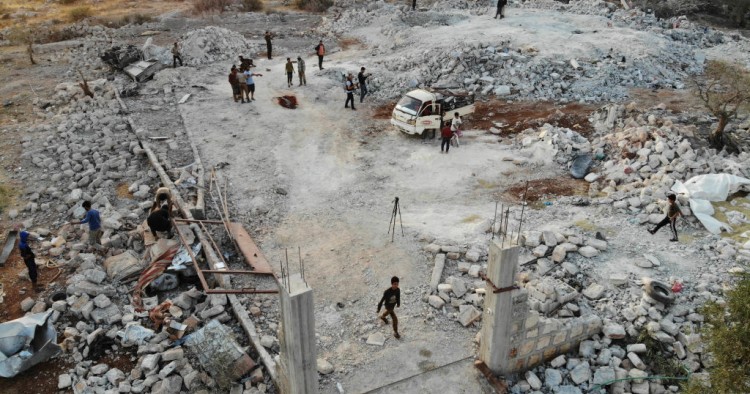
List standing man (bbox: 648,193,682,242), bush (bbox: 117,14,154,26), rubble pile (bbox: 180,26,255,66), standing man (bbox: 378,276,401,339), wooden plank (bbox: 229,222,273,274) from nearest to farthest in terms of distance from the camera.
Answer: standing man (bbox: 378,276,401,339), wooden plank (bbox: 229,222,273,274), standing man (bbox: 648,193,682,242), rubble pile (bbox: 180,26,255,66), bush (bbox: 117,14,154,26)

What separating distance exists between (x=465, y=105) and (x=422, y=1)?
20.6m

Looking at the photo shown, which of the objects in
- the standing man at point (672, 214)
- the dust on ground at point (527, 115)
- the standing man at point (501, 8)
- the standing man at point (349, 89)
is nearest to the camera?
A: the standing man at point (672, 214)

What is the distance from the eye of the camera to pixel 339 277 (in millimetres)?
10898

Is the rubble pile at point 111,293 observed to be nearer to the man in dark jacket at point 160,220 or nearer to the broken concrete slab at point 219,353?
the broken concrete slab at point 219,353

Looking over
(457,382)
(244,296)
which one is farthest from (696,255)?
(244,296)

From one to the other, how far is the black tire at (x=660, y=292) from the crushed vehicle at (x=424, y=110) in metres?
9.12

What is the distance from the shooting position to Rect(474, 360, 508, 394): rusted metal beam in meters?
8.16

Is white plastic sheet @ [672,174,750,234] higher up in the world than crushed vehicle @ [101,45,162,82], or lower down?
lower down

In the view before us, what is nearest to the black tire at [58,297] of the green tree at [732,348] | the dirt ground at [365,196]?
the dirt ground at [365,196]

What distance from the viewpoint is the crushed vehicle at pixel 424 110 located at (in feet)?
56.2

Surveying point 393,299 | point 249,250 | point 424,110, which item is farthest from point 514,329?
point 424,110

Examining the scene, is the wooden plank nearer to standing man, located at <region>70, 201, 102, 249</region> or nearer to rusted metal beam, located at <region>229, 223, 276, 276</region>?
rusted metal beam, located at <region>229, 223, 276, 276</region>

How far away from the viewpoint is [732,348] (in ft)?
20.2

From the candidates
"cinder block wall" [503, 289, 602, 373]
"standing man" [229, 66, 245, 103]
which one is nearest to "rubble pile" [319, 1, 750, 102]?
"standing man" [229, 66, 245, 103]
